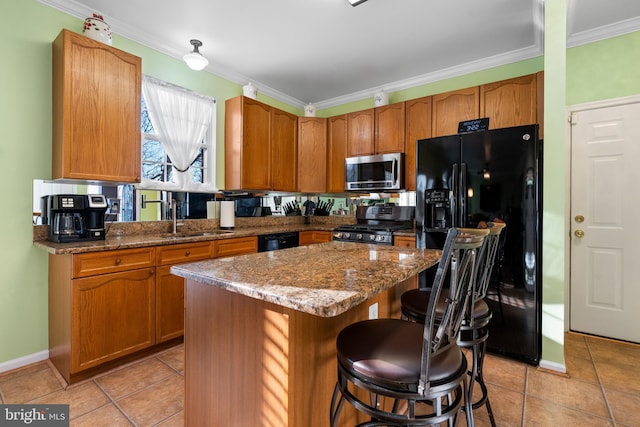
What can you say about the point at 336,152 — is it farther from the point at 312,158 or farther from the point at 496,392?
the point at 496,392

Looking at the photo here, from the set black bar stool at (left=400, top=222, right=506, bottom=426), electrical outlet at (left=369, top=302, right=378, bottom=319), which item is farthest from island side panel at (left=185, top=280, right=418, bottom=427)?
black bar stool at (left=400, top=222, right=506, bottom=426)

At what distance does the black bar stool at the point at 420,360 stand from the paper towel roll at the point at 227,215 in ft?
8.65

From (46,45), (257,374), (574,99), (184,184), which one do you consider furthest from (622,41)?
(46,45)

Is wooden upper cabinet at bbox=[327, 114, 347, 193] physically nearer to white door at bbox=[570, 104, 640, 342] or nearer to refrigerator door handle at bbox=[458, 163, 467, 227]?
refrigerator door handle at bbox=[458, 163, 467, 227]

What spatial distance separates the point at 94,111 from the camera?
2.31 m

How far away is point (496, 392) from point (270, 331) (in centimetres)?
174

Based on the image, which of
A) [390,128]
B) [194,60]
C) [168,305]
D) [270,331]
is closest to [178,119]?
[194,60]

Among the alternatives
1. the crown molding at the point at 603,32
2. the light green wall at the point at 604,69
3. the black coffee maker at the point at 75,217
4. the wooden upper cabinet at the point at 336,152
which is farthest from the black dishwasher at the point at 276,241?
the crown molding at the point at 603,32

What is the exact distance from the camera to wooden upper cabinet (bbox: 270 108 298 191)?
151 inches

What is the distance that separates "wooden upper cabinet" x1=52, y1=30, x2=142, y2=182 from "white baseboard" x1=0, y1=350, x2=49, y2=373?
4.41ft

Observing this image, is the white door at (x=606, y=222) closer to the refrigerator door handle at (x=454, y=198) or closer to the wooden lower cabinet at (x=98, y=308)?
the refrigerator door handle at (x=454, y=198)

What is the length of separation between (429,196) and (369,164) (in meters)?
1.07

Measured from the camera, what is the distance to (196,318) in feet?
4.32

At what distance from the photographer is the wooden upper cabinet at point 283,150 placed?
3842 mm
